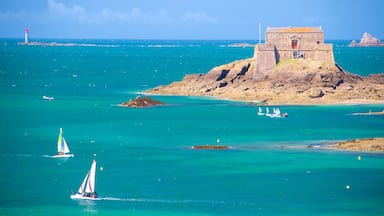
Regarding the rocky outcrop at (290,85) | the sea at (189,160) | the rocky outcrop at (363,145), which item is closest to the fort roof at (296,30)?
the rocky outcrop at (290,85)

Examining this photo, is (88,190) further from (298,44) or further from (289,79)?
(298,44)

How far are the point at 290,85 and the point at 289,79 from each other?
1.10m

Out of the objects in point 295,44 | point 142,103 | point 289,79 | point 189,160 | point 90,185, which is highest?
point 295,44

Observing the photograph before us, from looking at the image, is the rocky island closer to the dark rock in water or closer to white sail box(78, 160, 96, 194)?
the dark rock in water

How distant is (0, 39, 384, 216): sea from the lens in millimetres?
60844

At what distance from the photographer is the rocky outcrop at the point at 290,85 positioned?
116125mm

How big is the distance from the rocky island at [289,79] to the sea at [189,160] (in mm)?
3445

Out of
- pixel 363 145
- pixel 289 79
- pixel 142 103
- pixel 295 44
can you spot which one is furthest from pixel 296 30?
pixel 363 145

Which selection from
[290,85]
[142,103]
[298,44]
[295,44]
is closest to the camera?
[142,103]

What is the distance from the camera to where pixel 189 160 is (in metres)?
75.9

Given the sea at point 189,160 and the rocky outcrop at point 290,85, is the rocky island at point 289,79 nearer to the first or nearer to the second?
the rocky outcrop at point 290,85

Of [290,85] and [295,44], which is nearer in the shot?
[290,85]

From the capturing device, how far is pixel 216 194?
208ft

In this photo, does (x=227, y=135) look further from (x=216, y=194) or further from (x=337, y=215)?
(x=337, y=215)
